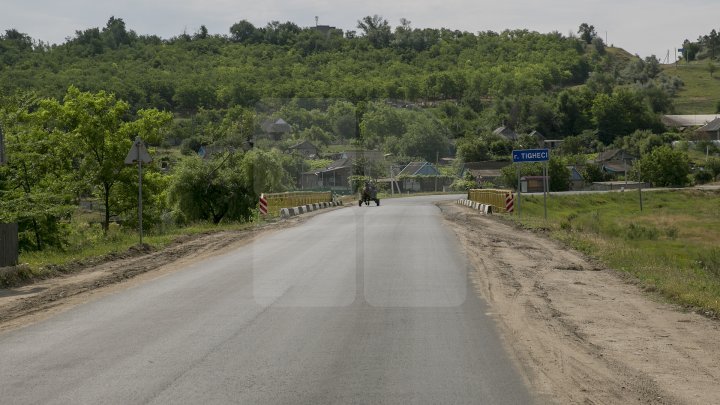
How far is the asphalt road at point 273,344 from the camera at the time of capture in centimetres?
781

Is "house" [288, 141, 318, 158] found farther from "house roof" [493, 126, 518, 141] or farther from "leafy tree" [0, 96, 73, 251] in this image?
"leafy tree" [0, 96, 73, 251]

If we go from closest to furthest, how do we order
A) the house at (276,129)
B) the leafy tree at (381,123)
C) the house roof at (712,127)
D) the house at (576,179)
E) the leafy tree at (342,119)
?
1. the house at (276,129)
2. the house at (576,179)
3. the leafy tree at (342,119)
4. the house roof at (712,127)
5. the leafy tree at (381,123)

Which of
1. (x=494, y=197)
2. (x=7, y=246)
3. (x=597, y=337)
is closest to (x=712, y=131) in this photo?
(x=494, y=197)

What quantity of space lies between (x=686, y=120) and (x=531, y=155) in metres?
154

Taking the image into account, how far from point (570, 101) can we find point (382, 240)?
158 m

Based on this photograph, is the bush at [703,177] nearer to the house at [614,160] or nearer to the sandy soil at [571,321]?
the house at [614,160]

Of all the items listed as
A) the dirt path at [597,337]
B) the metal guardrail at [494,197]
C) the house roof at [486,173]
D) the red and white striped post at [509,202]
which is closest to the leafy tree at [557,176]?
the house roof at [486,173]

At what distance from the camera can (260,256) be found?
70.8 ft

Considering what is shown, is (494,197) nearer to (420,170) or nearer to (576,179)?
(576,179)

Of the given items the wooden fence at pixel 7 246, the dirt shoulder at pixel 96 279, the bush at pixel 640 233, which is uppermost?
the wooden fence at pixel 7 246

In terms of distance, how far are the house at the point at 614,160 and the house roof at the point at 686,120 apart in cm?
3851

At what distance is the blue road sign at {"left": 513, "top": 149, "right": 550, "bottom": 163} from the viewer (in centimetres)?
3759

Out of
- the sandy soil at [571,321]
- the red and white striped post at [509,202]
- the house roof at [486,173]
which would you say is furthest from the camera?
the house roof at [486,173]

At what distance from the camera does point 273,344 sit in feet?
33.1
